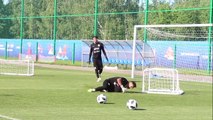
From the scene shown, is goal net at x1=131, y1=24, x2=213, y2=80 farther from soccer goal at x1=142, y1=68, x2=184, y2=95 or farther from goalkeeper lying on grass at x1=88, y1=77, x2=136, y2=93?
goalkeeper lying on grass at x1=88, y1=77, x2=136, y2=93

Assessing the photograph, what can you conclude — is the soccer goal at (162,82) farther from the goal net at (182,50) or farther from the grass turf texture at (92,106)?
the goal net at (182,50)

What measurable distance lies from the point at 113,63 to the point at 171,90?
73.3 ft

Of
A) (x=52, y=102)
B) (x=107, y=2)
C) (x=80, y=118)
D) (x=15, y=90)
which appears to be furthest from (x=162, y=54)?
(x=107, y=2)

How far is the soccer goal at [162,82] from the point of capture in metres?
19.4

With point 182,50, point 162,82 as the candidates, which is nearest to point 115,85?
point 162,82

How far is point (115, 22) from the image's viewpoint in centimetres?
6022

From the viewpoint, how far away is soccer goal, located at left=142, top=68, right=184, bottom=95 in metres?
19.4

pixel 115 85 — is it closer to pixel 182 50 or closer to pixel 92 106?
pixel 92 106

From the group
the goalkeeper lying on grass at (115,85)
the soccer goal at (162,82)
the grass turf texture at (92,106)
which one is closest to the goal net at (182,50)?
the soccer goal at (162,82)

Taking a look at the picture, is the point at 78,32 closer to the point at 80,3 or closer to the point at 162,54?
the point at 80,3

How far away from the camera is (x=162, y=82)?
876 inches

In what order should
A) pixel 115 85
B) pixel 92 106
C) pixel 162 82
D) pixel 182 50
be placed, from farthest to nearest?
pixel 182 50, pixel 162 82, pixel 115 85, pixel 92 106

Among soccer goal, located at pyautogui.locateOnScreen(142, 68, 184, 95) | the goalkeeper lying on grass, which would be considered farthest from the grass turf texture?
soccer goal, located at pyautogui.locateOnScreen(142, 68, 184, 95)

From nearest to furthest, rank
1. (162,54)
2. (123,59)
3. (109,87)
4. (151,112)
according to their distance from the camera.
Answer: (151,112)
(109,87)
(162,54)
(123,59)
